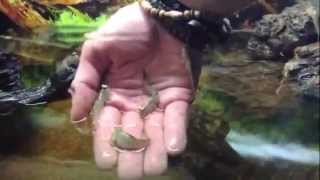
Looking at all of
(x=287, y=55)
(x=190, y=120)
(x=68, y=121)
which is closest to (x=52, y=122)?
(x=68, y=121)

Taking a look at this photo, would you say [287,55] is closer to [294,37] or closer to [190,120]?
[294,37]

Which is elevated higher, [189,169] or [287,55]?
[287,55]

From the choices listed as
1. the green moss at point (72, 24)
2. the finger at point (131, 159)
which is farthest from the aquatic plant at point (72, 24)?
the finger at point (131, 159)

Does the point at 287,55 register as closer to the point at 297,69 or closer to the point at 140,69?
the point at 297,69

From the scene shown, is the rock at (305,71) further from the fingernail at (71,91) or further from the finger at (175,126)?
the fingernail at (71,91)

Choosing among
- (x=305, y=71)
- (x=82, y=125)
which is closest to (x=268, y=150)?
(x=305, y=71)

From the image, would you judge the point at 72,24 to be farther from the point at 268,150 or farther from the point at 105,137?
the point at 268,150

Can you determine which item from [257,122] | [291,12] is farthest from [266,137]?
[291,12]
